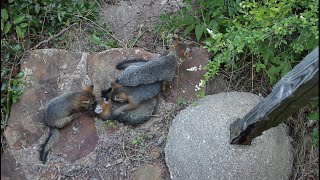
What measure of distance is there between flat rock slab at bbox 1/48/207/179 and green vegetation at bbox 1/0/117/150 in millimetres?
125

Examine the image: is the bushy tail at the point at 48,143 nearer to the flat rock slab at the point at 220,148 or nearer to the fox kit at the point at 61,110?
A: the fox kit at the point at 61,110

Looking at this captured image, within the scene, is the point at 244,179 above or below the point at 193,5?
below

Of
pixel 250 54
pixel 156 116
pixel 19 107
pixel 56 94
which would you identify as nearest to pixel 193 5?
pixel 250 54

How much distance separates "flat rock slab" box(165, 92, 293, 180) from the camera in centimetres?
434

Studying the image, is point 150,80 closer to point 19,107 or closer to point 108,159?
point 108,159

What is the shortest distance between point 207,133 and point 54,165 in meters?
1.63

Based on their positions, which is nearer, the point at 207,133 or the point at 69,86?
the point at 207,133

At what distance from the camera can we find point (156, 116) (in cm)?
504

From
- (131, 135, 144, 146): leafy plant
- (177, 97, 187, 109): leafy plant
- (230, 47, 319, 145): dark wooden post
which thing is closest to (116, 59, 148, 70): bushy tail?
(177, 97, 187, 109): leafy plant

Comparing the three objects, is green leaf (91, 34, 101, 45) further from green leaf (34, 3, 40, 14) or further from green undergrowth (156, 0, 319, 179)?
green undergrowth (156, 0, 319, 179)

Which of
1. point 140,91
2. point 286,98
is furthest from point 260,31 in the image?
point 286,98

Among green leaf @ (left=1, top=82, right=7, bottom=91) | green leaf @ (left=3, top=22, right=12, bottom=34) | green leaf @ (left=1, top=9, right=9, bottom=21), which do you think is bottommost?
green leaf @ (left=1, top=82, right=7, bottom=91)

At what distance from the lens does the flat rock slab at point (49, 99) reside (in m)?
4.81

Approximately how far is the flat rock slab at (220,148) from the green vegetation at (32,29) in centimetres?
162
